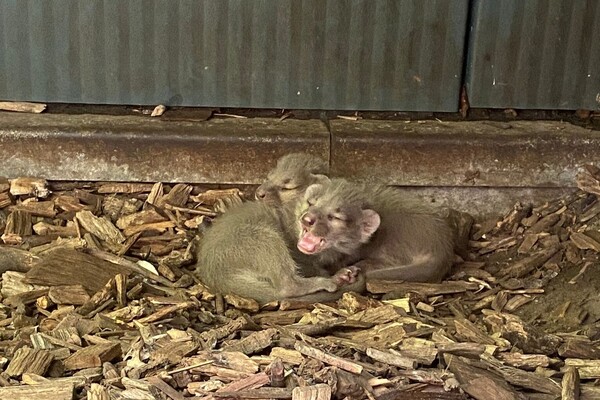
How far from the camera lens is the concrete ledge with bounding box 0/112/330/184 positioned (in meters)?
6.20

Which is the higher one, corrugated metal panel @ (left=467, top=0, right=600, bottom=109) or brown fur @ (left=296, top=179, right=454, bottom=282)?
corrugated metal panel @ (left=467, top=0, right=600, bottom=109)

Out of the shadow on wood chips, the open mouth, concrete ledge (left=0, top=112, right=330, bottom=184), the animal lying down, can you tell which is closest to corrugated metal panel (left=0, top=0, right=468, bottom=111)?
concrete ledge (left=0, top=112, right=330, bottom=184)

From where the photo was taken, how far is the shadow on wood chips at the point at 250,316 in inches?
167

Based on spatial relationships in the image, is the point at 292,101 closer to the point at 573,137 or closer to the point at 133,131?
the point at 133,131

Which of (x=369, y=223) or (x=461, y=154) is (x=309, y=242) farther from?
(x=461, y=154)

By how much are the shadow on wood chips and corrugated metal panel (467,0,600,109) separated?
57 cm

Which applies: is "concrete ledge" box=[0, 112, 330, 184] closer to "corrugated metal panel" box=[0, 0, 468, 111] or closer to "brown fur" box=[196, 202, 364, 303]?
"corrugated metal panel" box=[0, 0, 468, 111]

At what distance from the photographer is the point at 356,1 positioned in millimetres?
6273

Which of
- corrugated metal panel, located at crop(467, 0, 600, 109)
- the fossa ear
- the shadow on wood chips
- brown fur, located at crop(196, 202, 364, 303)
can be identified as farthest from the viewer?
Answer: corrugated metal panel, located at crop(467, 0, 600, 109)

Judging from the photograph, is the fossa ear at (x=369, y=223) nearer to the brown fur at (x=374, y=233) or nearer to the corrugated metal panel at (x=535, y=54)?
the brown fur at (x=374, y=233)

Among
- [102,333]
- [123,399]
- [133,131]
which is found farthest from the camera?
[133,131]

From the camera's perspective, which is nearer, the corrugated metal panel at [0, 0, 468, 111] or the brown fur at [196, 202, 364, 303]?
the brown fur at [196, 202, 364, 303]

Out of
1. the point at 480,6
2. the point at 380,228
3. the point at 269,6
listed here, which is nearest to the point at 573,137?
the point at 480,6

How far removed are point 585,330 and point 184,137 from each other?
8.68ft
